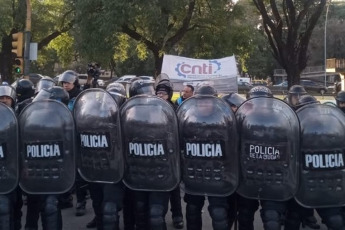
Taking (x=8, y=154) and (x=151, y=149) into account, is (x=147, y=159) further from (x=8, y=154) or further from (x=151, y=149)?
(x=8, y=154)

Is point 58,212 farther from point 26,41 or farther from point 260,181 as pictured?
point 26,41

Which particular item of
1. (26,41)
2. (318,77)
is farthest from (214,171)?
(318,77)

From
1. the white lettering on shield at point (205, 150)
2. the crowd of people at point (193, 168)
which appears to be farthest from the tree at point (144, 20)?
the white lettering on shield at point (205, 150)

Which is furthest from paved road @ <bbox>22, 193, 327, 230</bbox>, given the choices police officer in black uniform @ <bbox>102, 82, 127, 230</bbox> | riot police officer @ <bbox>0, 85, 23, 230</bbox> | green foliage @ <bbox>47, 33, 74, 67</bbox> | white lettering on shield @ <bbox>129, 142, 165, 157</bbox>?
green foliage @ <bbox>47, 33, 74, 67</bbox>

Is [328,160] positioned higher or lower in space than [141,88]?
lower

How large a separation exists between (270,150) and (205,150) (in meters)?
0.55

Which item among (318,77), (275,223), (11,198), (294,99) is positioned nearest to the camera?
(275,223)

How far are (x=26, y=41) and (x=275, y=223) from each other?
36.0 feet

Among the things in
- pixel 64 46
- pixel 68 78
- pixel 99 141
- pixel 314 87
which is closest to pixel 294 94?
pixel 99 141

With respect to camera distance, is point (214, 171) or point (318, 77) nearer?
point (214, 171)

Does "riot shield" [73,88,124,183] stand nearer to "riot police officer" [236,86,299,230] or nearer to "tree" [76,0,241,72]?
"riot police officer" [236,86,299,230]

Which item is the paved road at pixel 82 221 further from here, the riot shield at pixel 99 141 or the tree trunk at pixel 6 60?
the tree trunk at pixel 6 60

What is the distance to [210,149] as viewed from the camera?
4.56m

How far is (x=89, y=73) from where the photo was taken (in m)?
8.80
